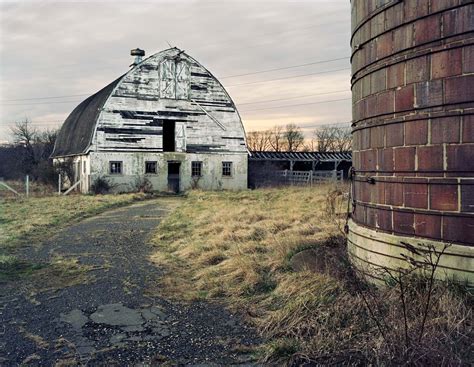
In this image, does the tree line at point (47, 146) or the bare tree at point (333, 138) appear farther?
the bare tree at point (333, 138)

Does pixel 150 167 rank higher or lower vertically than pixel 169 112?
lower

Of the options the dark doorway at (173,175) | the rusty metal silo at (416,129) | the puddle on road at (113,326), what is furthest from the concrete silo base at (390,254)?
the dark doorway at (173,175)

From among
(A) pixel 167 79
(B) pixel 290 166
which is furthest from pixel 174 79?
(B) pixel 290 166

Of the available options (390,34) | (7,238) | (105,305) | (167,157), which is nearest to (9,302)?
(105,305)

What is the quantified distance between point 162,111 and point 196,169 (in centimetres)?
412

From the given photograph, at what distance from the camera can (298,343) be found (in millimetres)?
4238

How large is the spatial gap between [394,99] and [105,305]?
4483mm

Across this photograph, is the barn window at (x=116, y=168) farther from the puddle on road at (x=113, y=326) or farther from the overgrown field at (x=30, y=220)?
the puddle on road at (x=113, y=326)

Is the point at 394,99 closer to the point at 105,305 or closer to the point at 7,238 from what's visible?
the point at 105,305

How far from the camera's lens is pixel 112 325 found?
5133 millimetres

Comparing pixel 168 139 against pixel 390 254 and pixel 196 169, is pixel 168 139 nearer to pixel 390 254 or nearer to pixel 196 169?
pixel 196 169

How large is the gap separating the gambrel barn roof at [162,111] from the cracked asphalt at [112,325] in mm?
18382

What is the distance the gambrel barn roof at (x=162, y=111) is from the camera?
25672 mm

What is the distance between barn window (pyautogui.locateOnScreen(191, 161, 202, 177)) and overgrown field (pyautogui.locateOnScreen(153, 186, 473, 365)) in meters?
17.5
